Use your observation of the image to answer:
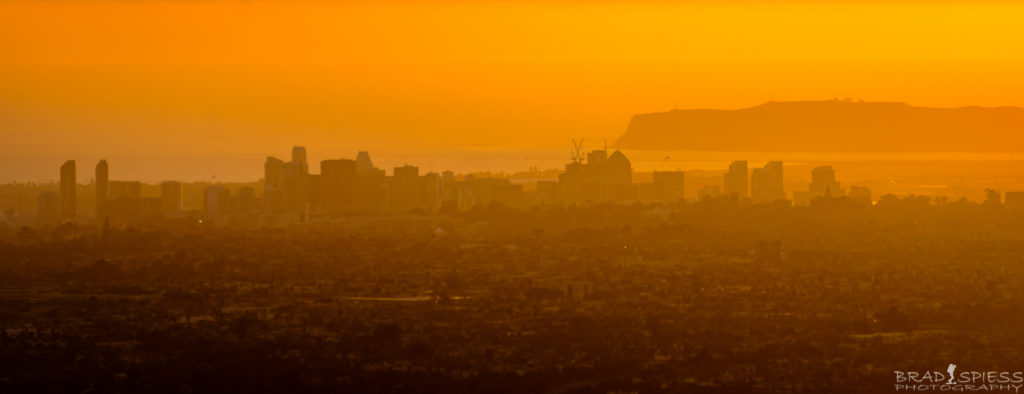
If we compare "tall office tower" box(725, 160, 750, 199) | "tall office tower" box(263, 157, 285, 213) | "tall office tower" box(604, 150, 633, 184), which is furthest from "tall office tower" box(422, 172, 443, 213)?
"tall office tower" box(725, 160, 750, 199)

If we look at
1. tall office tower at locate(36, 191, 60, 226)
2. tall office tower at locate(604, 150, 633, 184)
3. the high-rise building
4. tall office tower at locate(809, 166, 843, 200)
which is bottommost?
tall office tower at locate(36, 191, 60, 226)

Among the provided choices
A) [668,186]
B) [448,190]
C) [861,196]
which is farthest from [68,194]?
[861,196]

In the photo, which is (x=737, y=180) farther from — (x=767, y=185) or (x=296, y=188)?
(x=296, y=188)

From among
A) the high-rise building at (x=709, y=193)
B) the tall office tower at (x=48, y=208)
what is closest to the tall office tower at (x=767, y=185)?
the high-rise building at (x=709, y=193)

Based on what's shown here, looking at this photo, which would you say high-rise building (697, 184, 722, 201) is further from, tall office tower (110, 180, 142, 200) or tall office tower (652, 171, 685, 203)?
tall office tower (110, 180, 142, 200)

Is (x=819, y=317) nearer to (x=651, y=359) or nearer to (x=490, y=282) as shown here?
(x=651, y=359)

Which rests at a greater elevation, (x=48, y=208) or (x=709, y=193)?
(x=709, y=193)
